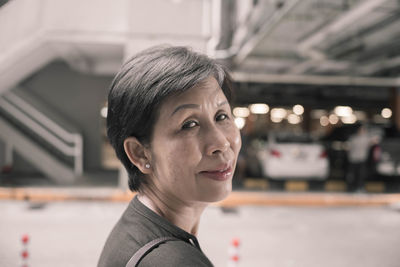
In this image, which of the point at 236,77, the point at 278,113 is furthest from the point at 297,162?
the point at 278,113

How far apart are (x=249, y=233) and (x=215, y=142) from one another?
6355 millimetres

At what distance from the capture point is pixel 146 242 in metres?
0.93

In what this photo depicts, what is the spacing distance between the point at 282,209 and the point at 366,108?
42.0 ft

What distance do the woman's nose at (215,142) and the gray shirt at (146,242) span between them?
0.23 metres

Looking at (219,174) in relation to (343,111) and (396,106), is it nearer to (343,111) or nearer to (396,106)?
(396,106)

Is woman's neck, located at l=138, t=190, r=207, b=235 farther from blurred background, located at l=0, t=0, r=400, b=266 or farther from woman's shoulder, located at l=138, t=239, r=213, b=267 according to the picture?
blurred background, located at l=0, t=0, r=400, b=266

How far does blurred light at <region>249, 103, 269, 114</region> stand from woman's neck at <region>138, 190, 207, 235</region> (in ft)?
60.9

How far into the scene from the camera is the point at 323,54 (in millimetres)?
12391

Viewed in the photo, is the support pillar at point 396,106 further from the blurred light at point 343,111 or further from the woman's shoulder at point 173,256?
the woman's shoulder at point 173,256

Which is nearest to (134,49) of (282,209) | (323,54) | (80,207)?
(80,207)

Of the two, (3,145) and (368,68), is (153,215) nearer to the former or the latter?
(3,145)

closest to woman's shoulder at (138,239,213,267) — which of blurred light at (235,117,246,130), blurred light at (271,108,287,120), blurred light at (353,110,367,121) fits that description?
blurred light at (235,117,246,130)

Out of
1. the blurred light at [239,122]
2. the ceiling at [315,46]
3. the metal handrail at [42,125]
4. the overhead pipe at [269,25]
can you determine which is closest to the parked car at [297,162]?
the blurred light at [239,122]

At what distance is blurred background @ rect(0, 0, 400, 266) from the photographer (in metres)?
8.29
